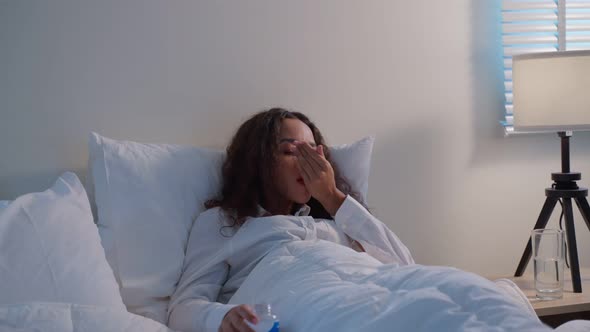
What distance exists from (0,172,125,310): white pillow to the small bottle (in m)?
0.33

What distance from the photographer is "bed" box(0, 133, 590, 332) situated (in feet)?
3.19

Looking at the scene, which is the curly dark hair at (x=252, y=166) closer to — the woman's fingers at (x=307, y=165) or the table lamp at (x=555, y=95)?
the woman's fingers at (x=307, y=165)

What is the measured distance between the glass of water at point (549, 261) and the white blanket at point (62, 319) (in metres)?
1.25

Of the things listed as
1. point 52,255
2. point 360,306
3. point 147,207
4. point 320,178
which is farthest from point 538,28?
point 52,255

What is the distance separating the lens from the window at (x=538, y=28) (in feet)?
7.41

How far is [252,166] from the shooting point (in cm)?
179

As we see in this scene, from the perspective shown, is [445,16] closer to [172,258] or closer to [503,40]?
[503,40]

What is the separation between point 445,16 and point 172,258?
1.24 metres

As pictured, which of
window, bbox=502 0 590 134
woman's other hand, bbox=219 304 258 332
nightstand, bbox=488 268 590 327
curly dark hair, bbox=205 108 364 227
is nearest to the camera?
woman's other hand, bbox=219 304 258 332

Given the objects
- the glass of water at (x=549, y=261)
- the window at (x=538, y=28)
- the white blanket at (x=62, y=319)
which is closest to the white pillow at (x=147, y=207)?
the white blanket at (x=62, y=319)

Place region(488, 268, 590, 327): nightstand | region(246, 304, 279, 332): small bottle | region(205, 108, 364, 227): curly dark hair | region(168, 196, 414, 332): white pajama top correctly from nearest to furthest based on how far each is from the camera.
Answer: region(246, 304, 279, 332): small bottle → region(168, 196, 414, 332): white pajama top → region(205, 108, 364, 227): curly dark hair → region(488, 268, 590, 327): nightstand

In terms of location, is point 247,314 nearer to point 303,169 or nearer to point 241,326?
point 241,326

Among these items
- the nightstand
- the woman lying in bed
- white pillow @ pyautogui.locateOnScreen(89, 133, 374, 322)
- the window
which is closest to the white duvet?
the woman lying in bed

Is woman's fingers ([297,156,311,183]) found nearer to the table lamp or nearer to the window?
the table lamp
